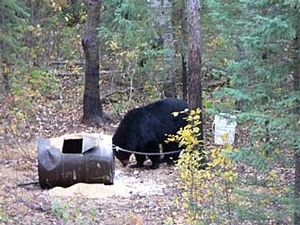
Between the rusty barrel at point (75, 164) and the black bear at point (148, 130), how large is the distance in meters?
0.91

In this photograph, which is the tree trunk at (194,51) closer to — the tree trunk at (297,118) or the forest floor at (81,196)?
the forest floor at (81,196)

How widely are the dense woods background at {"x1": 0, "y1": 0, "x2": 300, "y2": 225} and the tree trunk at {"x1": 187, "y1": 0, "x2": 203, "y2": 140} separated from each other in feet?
0.05

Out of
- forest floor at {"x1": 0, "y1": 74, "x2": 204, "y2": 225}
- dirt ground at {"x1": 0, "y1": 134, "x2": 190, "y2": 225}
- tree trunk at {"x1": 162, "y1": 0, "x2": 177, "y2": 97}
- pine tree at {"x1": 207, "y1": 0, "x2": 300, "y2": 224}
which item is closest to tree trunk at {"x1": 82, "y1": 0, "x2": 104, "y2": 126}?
tree trunk at {"x1": 162, "y1": 0, "x2": 177, "y2": 97}

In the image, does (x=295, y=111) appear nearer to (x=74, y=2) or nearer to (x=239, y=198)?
(x=239, y=198)

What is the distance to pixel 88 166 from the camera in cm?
900

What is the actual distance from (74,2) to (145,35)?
30.0 ft

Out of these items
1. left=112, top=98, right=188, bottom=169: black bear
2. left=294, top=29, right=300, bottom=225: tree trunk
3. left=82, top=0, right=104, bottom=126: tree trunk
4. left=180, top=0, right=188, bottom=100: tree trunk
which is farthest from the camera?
left=82, top=0, right=104, bottom=126: tree trunk

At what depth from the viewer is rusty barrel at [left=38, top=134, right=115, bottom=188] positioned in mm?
8930

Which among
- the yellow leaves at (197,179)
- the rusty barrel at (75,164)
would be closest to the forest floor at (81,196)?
the rusty barrel at (75,164)

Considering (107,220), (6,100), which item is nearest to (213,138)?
(6,100)

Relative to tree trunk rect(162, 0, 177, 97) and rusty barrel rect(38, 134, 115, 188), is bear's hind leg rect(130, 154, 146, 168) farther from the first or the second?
tree trunk rect(162, 0, 177, 97)

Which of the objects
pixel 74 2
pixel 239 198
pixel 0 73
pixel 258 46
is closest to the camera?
pixel 258 46

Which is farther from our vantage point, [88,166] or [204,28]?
[204,28]

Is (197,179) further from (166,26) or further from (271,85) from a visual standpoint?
(166,26)
